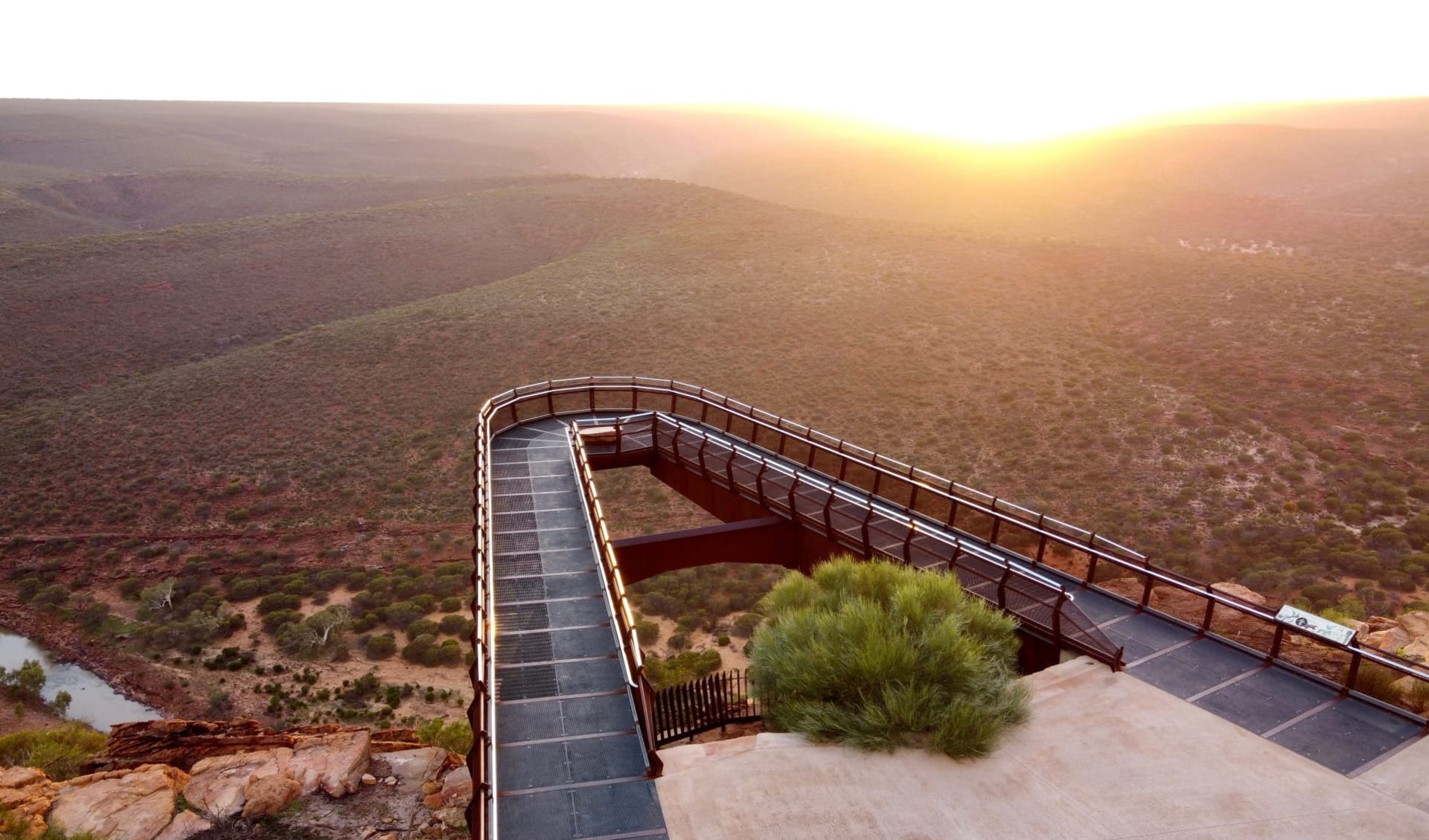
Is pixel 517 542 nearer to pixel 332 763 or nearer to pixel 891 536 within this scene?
pixel 332 763

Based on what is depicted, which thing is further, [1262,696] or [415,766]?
[415,766]

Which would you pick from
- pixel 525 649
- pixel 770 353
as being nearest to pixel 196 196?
pixel 770 353

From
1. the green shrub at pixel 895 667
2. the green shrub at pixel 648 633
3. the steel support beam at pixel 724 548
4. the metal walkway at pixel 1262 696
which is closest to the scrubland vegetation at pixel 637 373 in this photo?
the green shrub at pixel 648 633

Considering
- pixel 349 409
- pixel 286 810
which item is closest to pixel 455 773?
pixel 286 810

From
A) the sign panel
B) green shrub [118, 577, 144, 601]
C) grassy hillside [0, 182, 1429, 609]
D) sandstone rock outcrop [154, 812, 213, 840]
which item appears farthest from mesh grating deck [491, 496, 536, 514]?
green shrub [118, 577, 144, 601]

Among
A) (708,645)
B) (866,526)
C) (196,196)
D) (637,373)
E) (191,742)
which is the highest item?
(196,196)

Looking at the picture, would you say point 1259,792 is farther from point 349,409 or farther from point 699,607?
point 349,409

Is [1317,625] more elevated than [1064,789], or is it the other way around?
[1317,625]

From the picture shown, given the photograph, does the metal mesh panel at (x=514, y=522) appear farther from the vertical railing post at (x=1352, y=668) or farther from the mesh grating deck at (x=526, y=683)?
the vertical railing post at (x=1352, y=668)
